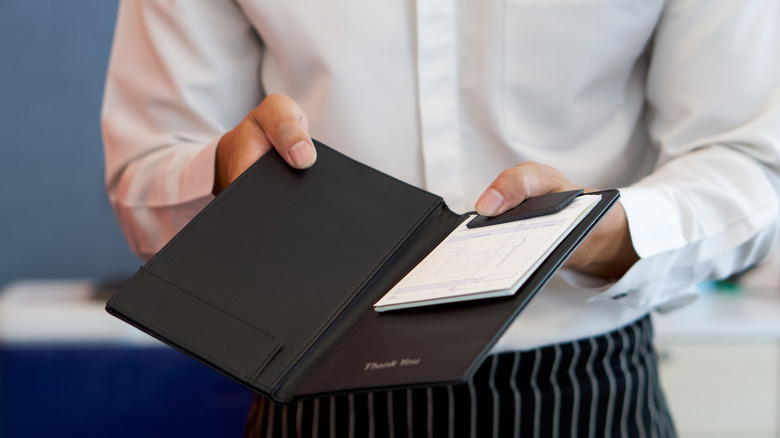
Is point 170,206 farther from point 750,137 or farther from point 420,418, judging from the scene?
point 750,137

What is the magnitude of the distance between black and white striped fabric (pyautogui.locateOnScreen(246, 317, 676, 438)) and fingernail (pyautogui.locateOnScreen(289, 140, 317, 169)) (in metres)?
0.23

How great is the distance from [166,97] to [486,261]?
42cm

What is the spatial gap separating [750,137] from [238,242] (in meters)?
0.47

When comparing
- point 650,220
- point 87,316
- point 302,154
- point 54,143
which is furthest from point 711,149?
point 54,143

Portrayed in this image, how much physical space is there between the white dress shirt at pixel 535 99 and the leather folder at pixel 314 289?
112 millimetres

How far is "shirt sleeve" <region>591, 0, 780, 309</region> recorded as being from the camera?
63 centimetres

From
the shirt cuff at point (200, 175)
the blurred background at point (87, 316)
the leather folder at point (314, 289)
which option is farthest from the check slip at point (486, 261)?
the blurred background at point (87, 316)

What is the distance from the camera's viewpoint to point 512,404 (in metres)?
0.66

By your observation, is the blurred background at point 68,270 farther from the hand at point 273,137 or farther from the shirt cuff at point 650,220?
the shirt cuff at point 650,220

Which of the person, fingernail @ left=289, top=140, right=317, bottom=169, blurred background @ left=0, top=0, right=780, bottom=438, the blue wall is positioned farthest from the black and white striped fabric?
the blue wall

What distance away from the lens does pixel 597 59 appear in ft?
2.26

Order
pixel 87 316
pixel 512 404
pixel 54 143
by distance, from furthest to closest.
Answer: pixel 54 143, pixel 87 316, pixel 512 404

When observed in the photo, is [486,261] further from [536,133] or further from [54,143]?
[54,143]

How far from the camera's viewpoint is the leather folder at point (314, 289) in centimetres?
44
